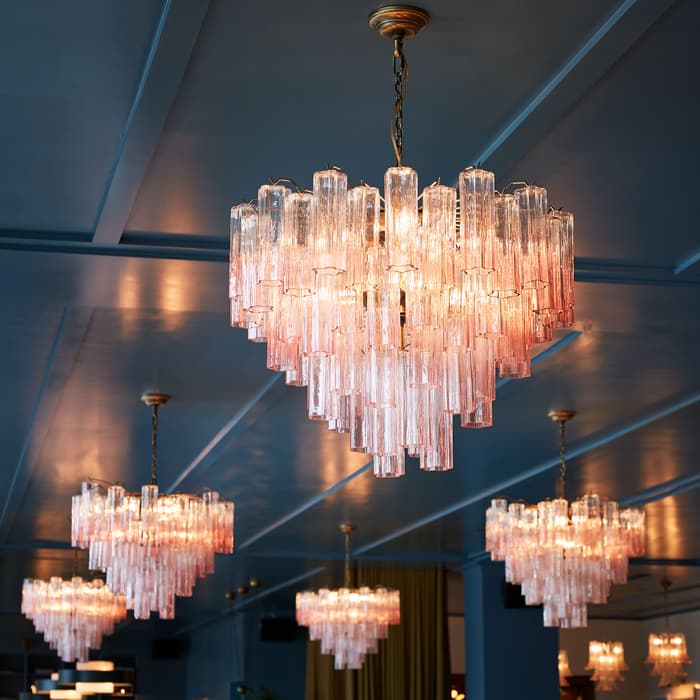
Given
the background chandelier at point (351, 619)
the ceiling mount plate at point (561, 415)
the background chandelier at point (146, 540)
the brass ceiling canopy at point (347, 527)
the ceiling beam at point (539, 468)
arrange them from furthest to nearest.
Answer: the brass ceiling canopy at point (347, 527) → the background chandelier at point (351, 619) → the ceiling mount plate at point (561, 415) → the ceiling beam at point (539, 468) → the background chandelier at point (146, 540)

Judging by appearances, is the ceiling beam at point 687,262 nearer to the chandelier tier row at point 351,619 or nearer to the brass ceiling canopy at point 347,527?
the brass ceiling canopy at point 347,527

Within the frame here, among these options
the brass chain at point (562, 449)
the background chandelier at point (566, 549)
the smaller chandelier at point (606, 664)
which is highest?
the brass chain at point (562, 449)

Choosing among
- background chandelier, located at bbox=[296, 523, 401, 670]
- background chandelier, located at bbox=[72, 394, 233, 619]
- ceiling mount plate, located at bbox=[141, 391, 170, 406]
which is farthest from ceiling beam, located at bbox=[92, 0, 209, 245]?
background chandelier, located at bbox=[296, 523, 401, 670]

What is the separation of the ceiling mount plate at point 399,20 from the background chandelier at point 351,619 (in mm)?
8555

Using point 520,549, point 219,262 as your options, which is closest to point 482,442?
point 520,549

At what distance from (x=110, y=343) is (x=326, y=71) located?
298 centimetres

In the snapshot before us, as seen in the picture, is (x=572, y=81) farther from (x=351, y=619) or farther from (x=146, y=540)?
(x=351, y=619)

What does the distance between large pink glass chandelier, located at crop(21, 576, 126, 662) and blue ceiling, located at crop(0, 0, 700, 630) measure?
240 cm

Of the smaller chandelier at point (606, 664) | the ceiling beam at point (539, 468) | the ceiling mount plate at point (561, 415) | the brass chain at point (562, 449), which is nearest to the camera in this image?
the ceiling beam at point (539, 468)

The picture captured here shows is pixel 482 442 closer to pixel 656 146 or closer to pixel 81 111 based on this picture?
pixel 656 146

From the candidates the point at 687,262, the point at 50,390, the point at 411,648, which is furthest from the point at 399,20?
the point at 411,648

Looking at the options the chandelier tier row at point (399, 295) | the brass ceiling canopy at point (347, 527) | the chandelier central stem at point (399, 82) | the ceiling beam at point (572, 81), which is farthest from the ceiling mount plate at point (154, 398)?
the brass ceiling canopy at point (347, 527)

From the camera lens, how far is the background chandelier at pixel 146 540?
743cm

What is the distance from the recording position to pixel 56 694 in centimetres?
1236
